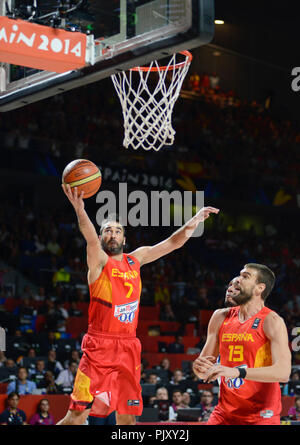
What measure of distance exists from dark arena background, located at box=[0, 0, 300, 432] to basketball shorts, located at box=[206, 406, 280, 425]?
14.9 feet

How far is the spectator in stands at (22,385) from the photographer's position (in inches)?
383

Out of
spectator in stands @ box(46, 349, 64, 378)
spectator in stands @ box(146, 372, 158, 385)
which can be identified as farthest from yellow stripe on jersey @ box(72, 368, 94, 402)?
spectator in stands @ box(46, 349, 64, 378)

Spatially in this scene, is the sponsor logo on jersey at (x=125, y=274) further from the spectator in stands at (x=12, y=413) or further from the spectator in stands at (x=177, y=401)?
the spectator in stands at (x=177, y=401)

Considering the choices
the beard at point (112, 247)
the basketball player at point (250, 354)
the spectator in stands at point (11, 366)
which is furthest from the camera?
the spectator in stands at point (11, 366)

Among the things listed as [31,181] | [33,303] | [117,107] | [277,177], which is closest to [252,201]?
[277,177]

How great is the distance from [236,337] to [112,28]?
250 centimetres

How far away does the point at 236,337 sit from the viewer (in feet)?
15.9

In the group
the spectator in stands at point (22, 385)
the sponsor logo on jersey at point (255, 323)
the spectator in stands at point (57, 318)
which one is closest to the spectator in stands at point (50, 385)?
the spectator in stands at point (22, 385)

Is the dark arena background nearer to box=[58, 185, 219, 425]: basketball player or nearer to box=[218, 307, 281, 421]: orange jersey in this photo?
box=[58, 185, 219, 425]: basketball player

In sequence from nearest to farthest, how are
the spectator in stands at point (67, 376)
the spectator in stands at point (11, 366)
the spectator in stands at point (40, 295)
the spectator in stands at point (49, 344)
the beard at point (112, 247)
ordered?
the beard at point (112, 247) < the spectator in stands at point (11, 366) < the spectator in stands at point (67, 376) < the spectator in stands at point (49, 344) < the spectator in stands at point (40, 295)

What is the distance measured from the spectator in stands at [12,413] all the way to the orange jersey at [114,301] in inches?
137

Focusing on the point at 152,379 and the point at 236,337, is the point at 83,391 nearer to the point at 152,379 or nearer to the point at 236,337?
the point at 236,337
